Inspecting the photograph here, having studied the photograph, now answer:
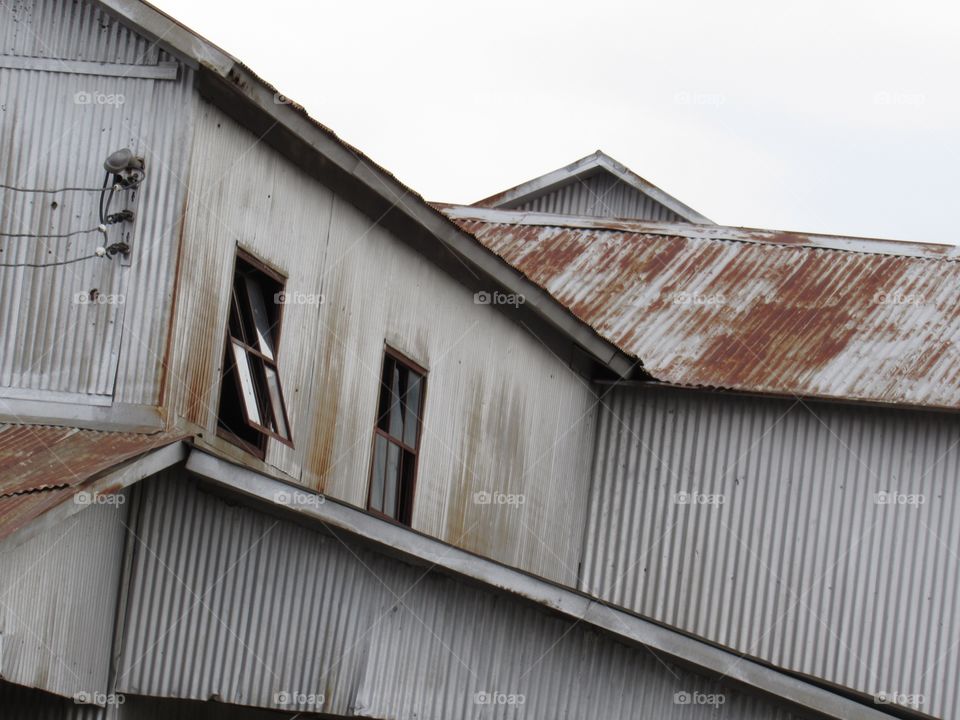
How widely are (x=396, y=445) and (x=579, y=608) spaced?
493 centimetres

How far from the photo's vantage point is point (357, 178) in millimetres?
15992

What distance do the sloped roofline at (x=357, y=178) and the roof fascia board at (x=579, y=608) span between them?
3387 mm

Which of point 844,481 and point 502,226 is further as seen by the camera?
point 502,226

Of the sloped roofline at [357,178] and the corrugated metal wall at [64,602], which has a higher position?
the sloped roofline at [357,178]

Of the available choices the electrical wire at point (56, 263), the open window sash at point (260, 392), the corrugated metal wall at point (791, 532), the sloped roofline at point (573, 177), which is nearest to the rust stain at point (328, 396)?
the open window sash at point (260, 392)

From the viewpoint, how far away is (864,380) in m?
20.5

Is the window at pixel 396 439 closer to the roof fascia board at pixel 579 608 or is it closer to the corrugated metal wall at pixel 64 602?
the roof fascia board at pixel 579 608

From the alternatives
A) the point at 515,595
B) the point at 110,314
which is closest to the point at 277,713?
the point at 515,595

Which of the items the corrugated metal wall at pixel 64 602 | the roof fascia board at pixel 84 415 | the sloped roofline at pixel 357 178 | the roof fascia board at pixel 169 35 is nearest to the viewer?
the corrugated metal wall at pixel 64 602

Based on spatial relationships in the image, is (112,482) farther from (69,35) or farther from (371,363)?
(371,363)

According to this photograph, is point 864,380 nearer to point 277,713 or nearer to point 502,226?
point 502,226

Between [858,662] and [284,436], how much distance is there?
8307 mm

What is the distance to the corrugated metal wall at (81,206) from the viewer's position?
13.6 metres

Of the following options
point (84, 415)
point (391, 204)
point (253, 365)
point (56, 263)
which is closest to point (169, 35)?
point (56, 263)
